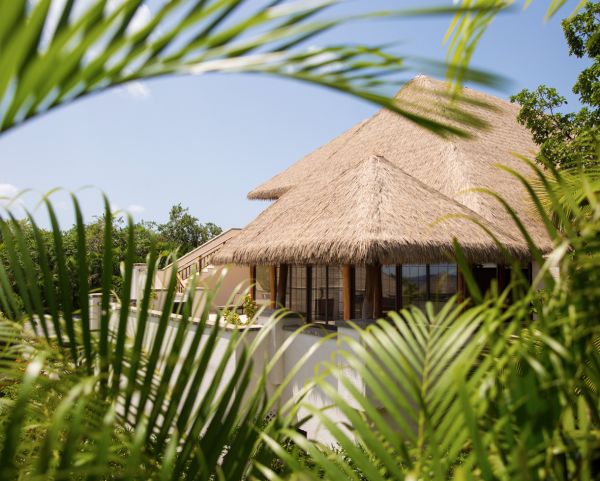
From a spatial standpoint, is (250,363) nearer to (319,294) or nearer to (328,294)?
(328,294)

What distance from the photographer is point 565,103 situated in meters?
8.94

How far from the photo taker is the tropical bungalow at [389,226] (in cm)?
820

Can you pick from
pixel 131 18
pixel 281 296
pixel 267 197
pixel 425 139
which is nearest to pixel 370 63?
pixel 131 18

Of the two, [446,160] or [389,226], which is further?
[446,160]

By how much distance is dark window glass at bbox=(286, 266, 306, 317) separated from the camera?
13195mm

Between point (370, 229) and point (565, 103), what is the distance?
407 centimetres

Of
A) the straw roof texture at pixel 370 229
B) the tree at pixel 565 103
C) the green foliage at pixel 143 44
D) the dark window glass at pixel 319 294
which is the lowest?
the dark window glass at pixel 319 294

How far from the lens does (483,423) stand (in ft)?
3.30

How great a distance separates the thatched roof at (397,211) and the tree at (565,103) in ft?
2.42

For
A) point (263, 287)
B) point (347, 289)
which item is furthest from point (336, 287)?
point (263, 287)

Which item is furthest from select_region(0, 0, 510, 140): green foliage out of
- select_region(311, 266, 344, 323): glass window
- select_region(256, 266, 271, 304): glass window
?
select_region(256, 266, 271, 304): glass window

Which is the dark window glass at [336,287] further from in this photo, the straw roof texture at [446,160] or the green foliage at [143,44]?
the green foliage at [143,44]

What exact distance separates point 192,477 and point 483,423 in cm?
61

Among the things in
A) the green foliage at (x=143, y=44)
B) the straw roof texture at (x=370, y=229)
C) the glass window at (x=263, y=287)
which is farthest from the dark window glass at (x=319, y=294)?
the green foliage at (x=143, y=44)
